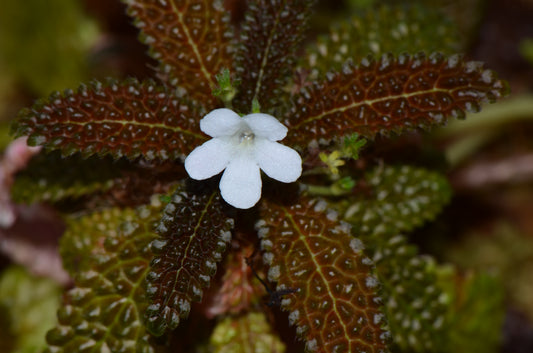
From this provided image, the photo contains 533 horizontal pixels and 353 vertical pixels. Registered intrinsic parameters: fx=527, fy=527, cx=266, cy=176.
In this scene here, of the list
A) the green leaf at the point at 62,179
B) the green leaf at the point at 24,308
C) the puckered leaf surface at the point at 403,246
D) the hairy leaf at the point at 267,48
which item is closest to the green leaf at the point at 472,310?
the puckered leaf surface at the point at 403,246

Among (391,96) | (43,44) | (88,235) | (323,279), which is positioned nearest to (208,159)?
(323,279)

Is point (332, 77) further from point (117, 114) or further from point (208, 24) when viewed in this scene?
point (117, 114)

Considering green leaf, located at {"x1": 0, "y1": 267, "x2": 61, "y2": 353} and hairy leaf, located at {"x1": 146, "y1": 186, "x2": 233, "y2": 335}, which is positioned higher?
green leaf, located at {"x1": 0, "y1": 267, "x2": 61, "y2": 353}

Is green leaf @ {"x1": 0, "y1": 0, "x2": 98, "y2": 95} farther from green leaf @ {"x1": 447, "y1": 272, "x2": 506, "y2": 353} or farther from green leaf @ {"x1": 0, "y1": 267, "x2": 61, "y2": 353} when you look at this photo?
green leaf @ {"x1": 447, "y1": 272, "x2": 506, "y2": 353}

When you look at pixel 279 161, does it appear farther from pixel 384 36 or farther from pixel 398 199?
pixel 384 36

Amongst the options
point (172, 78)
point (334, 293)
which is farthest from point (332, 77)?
point (334, 293)

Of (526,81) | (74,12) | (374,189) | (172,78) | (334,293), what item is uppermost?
(74,12)

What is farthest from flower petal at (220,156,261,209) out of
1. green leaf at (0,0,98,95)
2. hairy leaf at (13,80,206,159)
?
green leaf at (0,0,98,95)
